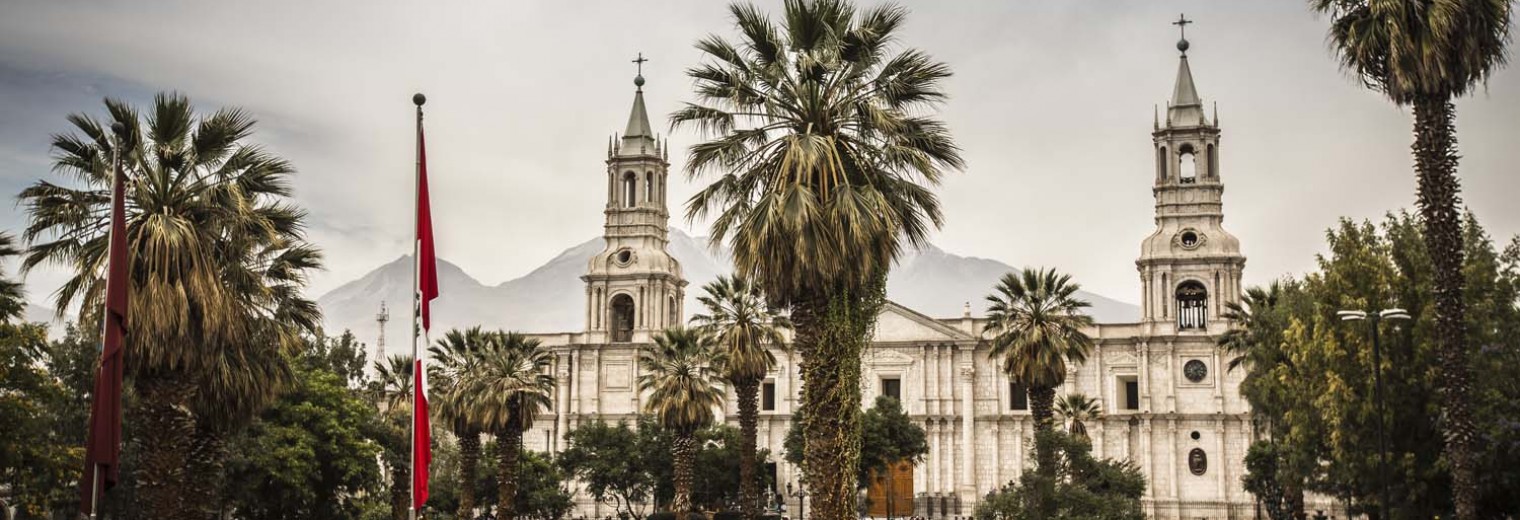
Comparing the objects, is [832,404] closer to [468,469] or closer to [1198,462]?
[468,469]

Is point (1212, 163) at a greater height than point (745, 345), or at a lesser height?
greater

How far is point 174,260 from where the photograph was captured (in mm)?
19047

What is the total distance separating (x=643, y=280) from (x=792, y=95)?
44426 mm

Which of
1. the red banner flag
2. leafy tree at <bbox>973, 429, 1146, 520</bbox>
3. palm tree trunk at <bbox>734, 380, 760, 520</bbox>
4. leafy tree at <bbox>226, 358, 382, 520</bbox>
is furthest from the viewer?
palm tree trunk at <bbox>734, 380, 760, 520</bbox>

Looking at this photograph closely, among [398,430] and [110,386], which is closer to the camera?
[110,386]

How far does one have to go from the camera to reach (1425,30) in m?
21.0

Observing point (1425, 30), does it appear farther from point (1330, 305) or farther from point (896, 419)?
point (896, 419)

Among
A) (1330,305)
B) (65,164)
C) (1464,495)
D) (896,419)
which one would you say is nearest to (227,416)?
(65,164)

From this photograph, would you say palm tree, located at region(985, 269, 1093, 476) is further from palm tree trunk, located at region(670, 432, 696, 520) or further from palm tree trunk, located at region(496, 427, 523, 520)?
palm tree trunk, located at region(496, 427, 523, 520)

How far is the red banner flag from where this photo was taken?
1520 cm

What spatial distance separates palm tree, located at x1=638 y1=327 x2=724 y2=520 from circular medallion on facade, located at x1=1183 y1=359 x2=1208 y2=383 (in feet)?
75.1

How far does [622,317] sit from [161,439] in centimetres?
4606

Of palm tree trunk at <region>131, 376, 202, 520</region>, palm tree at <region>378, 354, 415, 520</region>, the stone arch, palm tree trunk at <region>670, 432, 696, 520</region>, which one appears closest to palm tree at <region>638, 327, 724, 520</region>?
palm tree trunk at <region>670, 432, 696, 520</region>

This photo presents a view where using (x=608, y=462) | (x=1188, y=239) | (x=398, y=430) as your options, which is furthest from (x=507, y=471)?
(x=1188, y=239)
